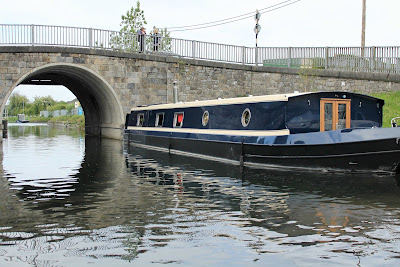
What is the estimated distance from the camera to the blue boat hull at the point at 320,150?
9.97 m

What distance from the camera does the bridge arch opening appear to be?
2108cm

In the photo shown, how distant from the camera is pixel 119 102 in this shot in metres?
21.8

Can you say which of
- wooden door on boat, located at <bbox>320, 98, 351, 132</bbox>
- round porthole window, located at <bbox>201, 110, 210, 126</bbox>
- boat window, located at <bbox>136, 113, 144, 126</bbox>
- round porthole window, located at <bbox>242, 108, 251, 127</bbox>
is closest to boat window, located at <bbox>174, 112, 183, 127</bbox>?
round porthole window, located at <bbox>201, 110, 210, 126</bbox>

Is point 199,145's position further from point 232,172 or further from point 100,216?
point 100,216

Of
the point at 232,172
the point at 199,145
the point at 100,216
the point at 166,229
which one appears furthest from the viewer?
the point at 199,145

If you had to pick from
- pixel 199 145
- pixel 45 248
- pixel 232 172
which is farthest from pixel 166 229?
pixel 199 145

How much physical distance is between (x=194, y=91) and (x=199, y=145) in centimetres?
909

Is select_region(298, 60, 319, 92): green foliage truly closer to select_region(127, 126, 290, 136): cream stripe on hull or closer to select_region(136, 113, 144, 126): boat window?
select_region(136, 113, 144, 126): boat window

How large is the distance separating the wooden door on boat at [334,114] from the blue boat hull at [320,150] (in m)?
1.22

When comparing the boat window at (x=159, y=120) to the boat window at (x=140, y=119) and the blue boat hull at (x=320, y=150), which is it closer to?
the boat window at (x=140, y=119)

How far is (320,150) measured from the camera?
10617 mm

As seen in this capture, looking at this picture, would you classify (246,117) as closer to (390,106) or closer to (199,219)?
(199,219)

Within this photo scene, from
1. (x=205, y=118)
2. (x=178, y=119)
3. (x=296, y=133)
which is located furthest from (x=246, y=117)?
(x=178, y=119)

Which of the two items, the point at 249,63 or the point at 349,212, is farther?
the point at 249,63
